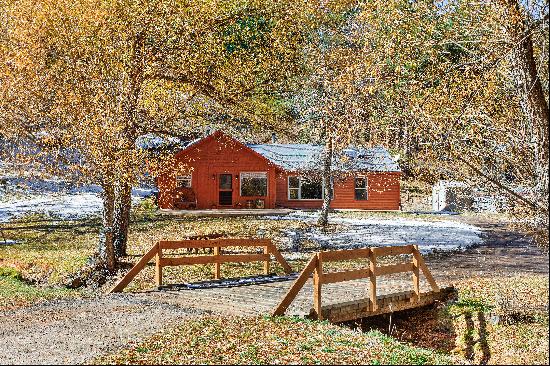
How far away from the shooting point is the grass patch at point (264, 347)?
8.20 m

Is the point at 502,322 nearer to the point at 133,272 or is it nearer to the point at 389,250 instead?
the point at 389,250

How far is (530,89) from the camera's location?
10.0m

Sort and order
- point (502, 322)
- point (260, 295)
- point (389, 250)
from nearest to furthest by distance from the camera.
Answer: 1. point (502, 322)
2. point (389, 250)
3. point (260, 295)

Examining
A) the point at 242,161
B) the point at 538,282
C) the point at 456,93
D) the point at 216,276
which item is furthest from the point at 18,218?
the point at 538,282

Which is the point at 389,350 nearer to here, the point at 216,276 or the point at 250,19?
the point at 216,276

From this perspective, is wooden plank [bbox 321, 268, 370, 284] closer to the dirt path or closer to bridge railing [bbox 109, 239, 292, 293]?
the dirt path

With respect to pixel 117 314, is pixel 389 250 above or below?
above

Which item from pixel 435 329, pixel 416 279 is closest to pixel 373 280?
pixel 416 279

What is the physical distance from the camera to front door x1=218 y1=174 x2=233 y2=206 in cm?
4003

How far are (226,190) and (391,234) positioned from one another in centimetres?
1435

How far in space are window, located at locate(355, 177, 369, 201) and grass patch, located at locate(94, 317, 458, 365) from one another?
1227 inches

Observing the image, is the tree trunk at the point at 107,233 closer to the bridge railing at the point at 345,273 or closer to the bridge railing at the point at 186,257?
the bridge railing at the point at 186,257

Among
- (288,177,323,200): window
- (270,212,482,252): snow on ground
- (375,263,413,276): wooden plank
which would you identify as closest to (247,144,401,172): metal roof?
(288,177,323,200): window

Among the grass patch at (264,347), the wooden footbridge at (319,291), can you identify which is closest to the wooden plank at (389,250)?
the wooden footbridge at (319,291)
